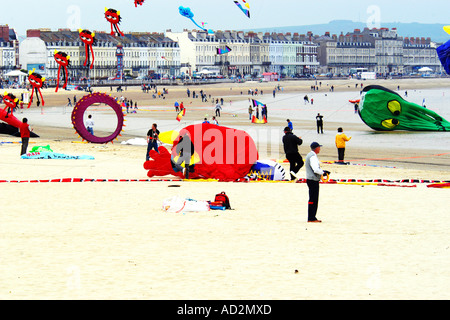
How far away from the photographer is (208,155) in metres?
16.8

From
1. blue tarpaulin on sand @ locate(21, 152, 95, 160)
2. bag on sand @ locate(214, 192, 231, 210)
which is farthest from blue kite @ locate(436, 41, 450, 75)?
bag on sand @ locate(214, 192, 231, 210)

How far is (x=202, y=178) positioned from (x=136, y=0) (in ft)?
37.8

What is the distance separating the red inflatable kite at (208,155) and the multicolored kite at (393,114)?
63.0 feet

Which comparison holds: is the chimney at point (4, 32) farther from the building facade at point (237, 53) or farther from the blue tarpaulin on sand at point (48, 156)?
the blue tarpaulin on sand at point (48, 156)

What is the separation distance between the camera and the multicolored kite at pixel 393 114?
115 feet

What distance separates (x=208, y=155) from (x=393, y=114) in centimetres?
2040

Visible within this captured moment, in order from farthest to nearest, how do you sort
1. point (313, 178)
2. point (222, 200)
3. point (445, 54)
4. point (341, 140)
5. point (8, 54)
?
point (8, 54), point (445, 54), point (341, 140), point (222, 200), point (313, 178)

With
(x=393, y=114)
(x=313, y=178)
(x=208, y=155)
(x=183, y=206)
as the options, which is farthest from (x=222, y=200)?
(x=393, y=114)

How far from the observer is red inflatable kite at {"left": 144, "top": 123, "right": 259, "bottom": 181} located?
53.9 ft

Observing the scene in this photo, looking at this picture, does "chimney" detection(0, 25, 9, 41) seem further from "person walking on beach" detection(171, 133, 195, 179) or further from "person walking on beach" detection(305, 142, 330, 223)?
"person walking on beach" detection(305, 142, 330, 223)

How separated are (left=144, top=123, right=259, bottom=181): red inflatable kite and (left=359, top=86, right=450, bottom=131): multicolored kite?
19190 mm

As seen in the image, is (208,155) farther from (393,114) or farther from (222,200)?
(393,114)
